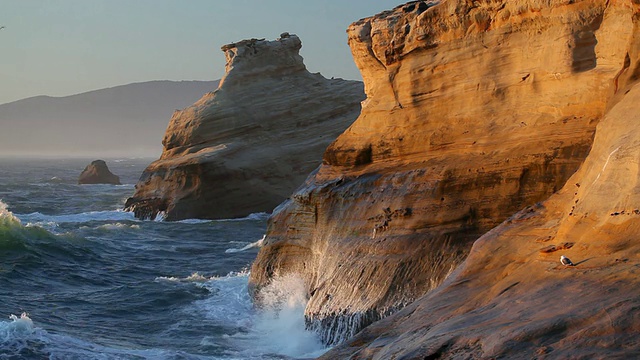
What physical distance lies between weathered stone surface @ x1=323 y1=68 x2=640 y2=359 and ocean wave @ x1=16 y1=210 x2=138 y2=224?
85.0ft

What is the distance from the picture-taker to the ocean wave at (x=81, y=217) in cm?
3353

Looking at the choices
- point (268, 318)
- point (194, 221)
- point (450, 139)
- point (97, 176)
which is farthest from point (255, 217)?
point (97, 176)

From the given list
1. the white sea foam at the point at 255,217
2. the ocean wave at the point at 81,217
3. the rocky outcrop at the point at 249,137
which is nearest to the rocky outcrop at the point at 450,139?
the white sea foam at the point at 255,217

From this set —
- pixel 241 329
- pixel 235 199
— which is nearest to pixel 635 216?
pixel 241 329

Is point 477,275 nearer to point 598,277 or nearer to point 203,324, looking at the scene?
point 598,277

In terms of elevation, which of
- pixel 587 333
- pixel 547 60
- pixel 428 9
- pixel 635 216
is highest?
pixel 428 9

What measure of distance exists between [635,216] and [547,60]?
177 inches

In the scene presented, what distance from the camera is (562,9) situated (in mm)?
11398

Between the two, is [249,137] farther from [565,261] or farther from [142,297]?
[565,261]

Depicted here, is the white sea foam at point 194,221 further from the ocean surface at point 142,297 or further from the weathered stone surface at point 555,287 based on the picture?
the weathered stone surface at point 555,287

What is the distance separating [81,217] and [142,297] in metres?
18.7

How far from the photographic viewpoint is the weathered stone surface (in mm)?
6289

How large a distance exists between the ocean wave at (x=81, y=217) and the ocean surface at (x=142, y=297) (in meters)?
3.57

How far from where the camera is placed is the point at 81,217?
35.0 m
